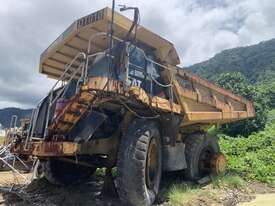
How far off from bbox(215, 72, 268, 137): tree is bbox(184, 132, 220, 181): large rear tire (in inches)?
229

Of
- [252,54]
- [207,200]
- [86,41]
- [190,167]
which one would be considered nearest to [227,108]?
[190,167]

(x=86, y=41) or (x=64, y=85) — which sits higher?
(x=86, y=41)

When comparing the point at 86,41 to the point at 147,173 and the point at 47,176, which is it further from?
the point at 47,176

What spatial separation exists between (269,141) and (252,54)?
134 ft

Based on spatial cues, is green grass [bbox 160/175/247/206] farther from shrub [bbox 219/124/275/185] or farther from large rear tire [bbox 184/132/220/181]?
shrub [bbox 219/124/275/185]

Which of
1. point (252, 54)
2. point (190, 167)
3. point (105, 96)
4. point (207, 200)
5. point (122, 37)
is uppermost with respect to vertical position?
point (252, 54)

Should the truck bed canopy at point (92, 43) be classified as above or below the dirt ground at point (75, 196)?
above

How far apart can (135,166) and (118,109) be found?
1106mm

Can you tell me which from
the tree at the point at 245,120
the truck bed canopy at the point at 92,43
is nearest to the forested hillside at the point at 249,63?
the tree at the point at 245,120

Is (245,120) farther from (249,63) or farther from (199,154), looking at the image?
(249,63)

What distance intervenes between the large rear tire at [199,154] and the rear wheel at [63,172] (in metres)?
2.14

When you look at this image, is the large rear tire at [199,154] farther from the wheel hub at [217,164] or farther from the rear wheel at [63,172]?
the rear wheel at [63,172]

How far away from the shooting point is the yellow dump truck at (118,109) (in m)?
6.06

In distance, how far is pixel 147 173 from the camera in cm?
668
